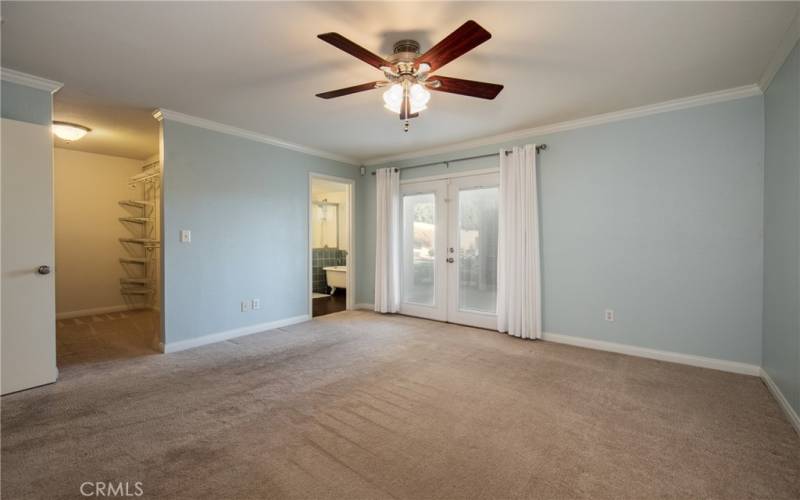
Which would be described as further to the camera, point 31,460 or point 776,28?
point 776,28

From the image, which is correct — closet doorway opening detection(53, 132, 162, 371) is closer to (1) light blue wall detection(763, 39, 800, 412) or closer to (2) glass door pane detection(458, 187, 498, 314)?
(2) glass door pane detection(458, 187, 498, 314)

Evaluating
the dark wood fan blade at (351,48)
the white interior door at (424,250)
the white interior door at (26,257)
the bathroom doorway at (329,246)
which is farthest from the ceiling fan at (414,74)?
the bathroom doorway at (329,246)

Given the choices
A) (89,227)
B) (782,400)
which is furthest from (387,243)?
(89,227)

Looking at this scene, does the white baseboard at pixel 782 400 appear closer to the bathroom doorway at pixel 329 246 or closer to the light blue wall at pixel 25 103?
the bathroom doorway at pixel 329 246

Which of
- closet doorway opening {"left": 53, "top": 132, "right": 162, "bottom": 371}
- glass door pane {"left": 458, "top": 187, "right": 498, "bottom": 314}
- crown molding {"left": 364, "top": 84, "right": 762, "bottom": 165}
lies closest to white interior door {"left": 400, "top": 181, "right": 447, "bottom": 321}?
glass door pane {"left": 458, "top": 187, "right": 498, "bottom": 314}

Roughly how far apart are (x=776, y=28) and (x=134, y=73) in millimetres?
4664

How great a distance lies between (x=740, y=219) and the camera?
3.19 meters

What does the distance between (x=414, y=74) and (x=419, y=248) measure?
132 inches

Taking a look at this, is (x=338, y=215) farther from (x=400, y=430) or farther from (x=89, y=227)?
(x=400, y=430)

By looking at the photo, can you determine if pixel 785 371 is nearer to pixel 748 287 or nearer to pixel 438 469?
pixel 748 287

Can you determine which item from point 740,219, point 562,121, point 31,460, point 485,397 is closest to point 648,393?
point 485,397

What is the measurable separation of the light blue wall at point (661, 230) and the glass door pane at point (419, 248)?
1.67 m

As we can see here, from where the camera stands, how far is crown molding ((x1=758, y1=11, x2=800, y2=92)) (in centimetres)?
223

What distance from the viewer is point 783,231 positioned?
2.63 metres
